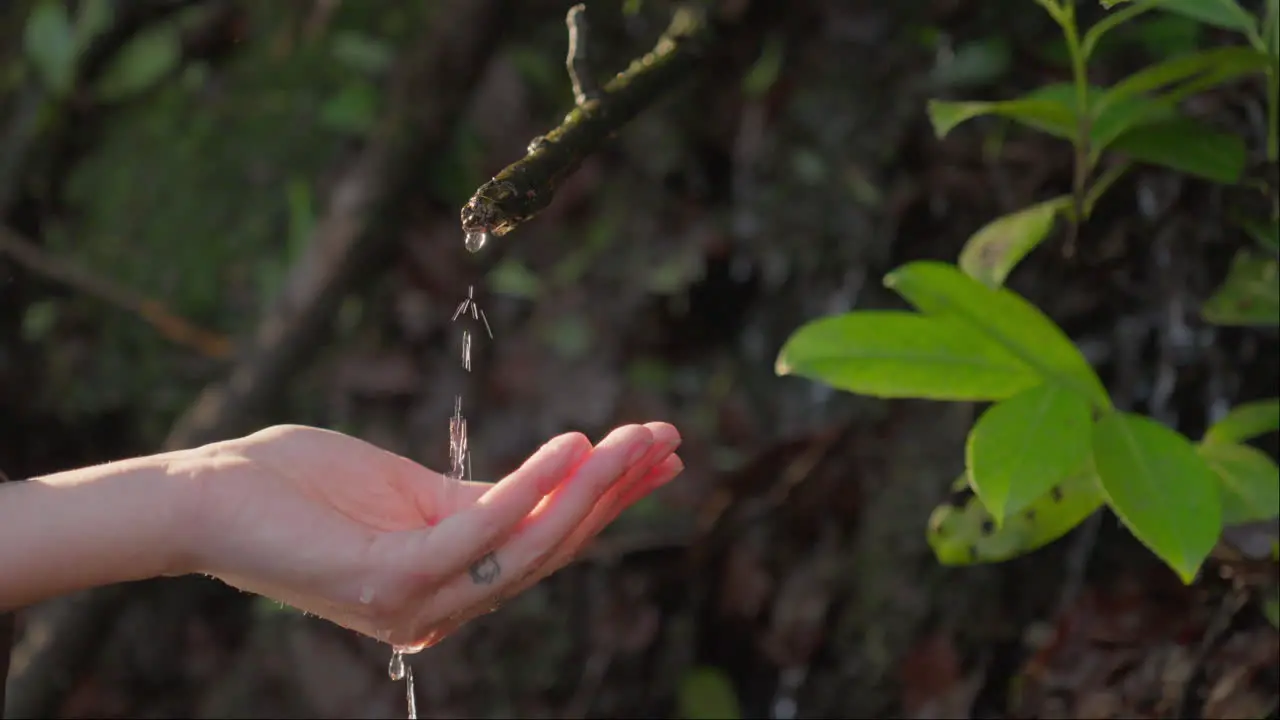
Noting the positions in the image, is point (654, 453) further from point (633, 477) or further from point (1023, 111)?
point (1023, 111)

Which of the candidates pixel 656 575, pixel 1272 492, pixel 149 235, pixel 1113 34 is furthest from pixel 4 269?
pixel 1272 492

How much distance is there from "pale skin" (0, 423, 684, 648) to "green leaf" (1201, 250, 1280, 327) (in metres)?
0.70

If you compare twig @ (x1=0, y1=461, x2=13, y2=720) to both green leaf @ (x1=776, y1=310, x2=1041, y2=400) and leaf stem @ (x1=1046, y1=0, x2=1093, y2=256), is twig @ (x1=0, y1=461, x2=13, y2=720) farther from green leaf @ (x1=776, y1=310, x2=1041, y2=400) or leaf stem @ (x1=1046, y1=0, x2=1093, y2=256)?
leaf stem @ (x1=1046, y1=0, x2=1093, y2=256)

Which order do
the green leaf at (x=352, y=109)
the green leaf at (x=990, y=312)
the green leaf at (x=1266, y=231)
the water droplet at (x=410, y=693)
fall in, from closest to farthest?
1. the green leaf at (x=990, y=312)
2. the green leaf at (x=1266, y=231)
3. the water droplet at (x=410, y=693)
4. the green leaf at (x=352, y=109)

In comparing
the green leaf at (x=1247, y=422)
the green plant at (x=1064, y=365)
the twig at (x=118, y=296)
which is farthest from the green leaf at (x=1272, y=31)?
the twig at (x=118, y=296)

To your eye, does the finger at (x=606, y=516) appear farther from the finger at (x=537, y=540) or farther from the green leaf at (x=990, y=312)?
the green leaf at (x=990, y=312)

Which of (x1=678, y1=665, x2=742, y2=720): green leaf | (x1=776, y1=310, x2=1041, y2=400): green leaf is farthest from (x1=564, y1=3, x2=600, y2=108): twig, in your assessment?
(x1=678, y1=665, x2=742, y2=720): green leaf

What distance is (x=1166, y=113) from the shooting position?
1352 mm

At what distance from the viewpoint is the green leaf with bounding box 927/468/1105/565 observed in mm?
1238

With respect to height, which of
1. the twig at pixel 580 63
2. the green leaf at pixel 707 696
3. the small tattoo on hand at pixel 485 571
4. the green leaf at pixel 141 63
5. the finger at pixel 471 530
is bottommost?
the green leaf at pixel 707 696

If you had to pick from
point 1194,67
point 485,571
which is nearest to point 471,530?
point 485,571

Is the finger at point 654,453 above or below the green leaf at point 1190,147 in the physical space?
below

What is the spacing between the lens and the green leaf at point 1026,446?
3.39 ft

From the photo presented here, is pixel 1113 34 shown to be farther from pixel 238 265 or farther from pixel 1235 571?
pixel 238 265
